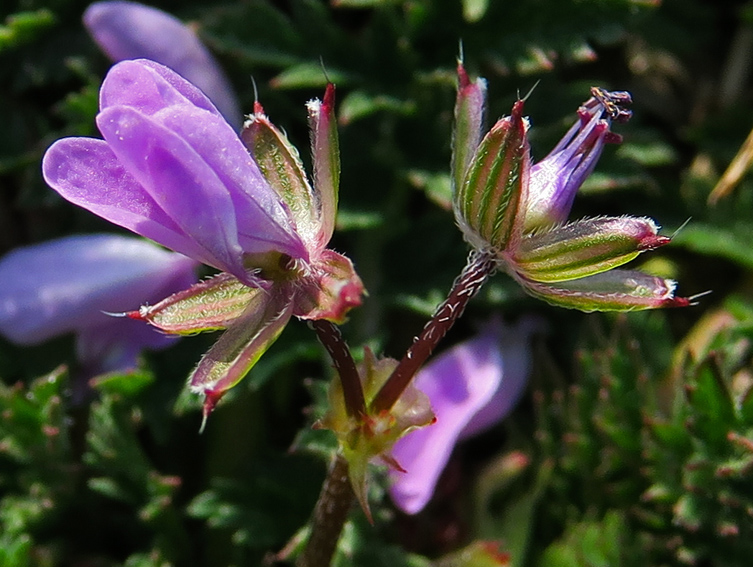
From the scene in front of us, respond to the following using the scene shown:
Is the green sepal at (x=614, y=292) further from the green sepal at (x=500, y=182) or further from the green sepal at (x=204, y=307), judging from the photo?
the green sepal at (x=204, y=307)

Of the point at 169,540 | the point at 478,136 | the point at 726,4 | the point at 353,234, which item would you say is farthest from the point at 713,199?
the point at 169,540

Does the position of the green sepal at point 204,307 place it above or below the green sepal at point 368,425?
above

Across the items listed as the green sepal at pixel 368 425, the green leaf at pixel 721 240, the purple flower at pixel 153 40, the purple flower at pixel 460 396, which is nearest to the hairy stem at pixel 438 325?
the green sepal at pixel 368 425

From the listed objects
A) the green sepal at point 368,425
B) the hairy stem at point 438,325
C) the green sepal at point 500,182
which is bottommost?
the green sepal at point 368,425

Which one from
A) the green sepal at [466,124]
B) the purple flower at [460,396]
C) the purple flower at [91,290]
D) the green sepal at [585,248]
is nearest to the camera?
the green sepal at [585,248]

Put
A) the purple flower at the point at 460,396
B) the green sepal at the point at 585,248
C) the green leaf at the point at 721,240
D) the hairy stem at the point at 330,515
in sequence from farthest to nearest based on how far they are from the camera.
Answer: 1. the green leaf at the point at 721,240
2. the purple flower at the point at 460,396
3. the hairy stem at the point at 330,515
4. the green sepal at the point at 585,248

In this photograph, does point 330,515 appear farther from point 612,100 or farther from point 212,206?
point 612,100

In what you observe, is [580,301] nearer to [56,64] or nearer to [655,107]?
[56,64]
